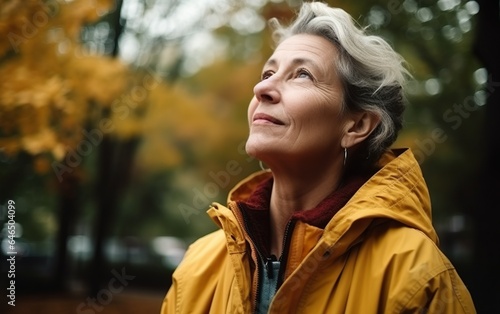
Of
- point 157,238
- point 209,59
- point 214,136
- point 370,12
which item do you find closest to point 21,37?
point 370,12

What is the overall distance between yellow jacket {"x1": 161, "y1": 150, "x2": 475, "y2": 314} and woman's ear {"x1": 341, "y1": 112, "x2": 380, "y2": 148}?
22cm

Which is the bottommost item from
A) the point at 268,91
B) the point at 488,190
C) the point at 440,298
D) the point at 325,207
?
the point at 488,190

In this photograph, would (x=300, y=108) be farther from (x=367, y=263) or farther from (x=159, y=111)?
(x=159, y=111)

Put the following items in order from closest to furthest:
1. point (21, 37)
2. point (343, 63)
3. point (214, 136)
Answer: point (343, 63), point (21, 37), point (214, 136)

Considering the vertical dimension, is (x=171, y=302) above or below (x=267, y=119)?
below

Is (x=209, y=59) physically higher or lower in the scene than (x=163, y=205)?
higher

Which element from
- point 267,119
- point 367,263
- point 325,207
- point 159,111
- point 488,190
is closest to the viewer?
point 367,263

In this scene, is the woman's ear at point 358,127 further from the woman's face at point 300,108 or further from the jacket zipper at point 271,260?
the jacket zipper at point 271,260

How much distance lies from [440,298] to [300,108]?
83 cm

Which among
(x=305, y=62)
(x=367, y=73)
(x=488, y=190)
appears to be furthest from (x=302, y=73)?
(x=488, y=190)

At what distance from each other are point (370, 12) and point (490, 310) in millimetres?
3223

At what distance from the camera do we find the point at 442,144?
8.59 meters

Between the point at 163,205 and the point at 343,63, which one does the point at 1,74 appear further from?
the point at 163,205

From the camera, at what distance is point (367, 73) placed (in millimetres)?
2176
